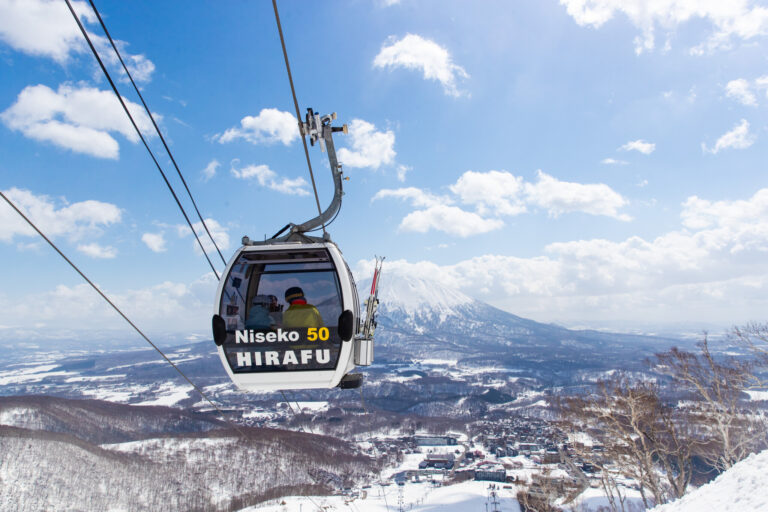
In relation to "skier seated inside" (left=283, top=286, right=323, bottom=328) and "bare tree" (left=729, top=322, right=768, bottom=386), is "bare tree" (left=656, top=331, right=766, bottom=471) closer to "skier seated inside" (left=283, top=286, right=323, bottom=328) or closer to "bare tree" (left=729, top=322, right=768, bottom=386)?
"bare tree" (left=729, top=322, right=768, bottom=386)

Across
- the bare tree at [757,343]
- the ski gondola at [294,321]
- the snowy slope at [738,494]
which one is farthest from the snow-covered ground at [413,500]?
the ski gondola at [294,321]

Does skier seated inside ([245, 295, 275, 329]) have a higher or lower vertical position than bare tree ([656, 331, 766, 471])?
higher

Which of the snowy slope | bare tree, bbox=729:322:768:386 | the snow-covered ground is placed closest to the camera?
the snowy slope

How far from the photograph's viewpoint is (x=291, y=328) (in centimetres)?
457

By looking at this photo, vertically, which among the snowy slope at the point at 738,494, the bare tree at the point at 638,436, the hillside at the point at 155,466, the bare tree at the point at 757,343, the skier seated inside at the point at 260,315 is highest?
the skier seated inside at the point at 260,315

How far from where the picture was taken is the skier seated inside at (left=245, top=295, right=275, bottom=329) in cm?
463

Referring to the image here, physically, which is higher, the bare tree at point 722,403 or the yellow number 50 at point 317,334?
the yellow number 50 at point 317,334

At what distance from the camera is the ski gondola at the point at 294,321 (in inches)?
179

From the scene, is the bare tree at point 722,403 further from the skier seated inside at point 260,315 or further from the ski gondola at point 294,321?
the skier seated inside at point 260,315

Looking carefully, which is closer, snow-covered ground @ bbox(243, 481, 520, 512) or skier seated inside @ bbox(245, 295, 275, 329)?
skier seated inside @ bbox(245, 295, 275, 329)

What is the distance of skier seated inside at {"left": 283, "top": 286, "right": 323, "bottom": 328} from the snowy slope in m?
5.76

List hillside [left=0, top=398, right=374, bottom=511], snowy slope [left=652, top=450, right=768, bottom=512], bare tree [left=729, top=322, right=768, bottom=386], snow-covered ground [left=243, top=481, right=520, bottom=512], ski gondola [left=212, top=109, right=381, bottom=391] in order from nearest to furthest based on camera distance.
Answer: ski gondola [left=212, top=109, right=381, bottom=391] → snowy slope [left=652, top=450, right=768, bottom=512] → bare tree [left=729, top=322, right=768, bottom=386] → snow-covered ground [left=243, top=481, right=520, bottom=512] → hillside [left=0, top=398, right=374, bottom=511]

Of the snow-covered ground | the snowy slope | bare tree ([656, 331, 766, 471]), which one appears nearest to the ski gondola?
the snowy slope

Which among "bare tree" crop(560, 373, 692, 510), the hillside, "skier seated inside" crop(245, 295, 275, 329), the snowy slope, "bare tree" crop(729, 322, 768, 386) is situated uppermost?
"skier seated inside" crop(245, 295, 275, 329)
